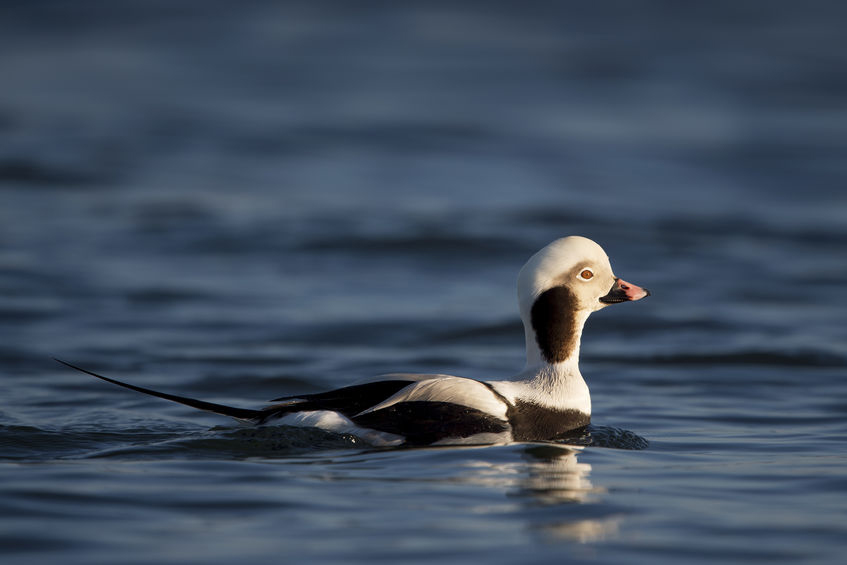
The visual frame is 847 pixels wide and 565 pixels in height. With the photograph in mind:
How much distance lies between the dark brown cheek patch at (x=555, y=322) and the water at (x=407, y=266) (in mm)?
545

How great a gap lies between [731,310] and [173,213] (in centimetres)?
769

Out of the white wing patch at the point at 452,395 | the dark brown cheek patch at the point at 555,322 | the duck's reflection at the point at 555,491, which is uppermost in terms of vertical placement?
the dark brown cheek patch at the point at 555,322

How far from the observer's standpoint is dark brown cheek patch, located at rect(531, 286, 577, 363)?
692cm

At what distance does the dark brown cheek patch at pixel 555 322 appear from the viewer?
22.7 ft

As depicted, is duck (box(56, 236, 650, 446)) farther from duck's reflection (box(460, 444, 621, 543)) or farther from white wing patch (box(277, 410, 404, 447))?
duck's reflection (box(460, 444, 621, 543))

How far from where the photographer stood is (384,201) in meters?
17.4

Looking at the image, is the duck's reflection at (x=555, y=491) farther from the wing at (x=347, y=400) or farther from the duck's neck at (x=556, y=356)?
the wing at (x=347, y=400)

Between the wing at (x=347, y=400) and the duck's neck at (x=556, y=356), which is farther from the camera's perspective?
the duck's neck at (x=556, y=356)

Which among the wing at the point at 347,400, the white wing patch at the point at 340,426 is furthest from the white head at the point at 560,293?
the white wing patch at the point at 340,426

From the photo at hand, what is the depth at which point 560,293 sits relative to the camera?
22.7 feet

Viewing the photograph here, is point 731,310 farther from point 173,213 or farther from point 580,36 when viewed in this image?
point 580,36

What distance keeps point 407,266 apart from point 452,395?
25.9 ft

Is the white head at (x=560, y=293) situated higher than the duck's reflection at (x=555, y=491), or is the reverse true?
the white head at (x=560, y=293)

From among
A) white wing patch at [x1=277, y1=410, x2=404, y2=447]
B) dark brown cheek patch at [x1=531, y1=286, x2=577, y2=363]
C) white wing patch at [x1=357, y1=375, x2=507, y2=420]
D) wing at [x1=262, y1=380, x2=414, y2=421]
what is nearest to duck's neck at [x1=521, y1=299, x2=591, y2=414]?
dark brown cheek patch at [x1=531, y1=286, x2=577, y2=363]
